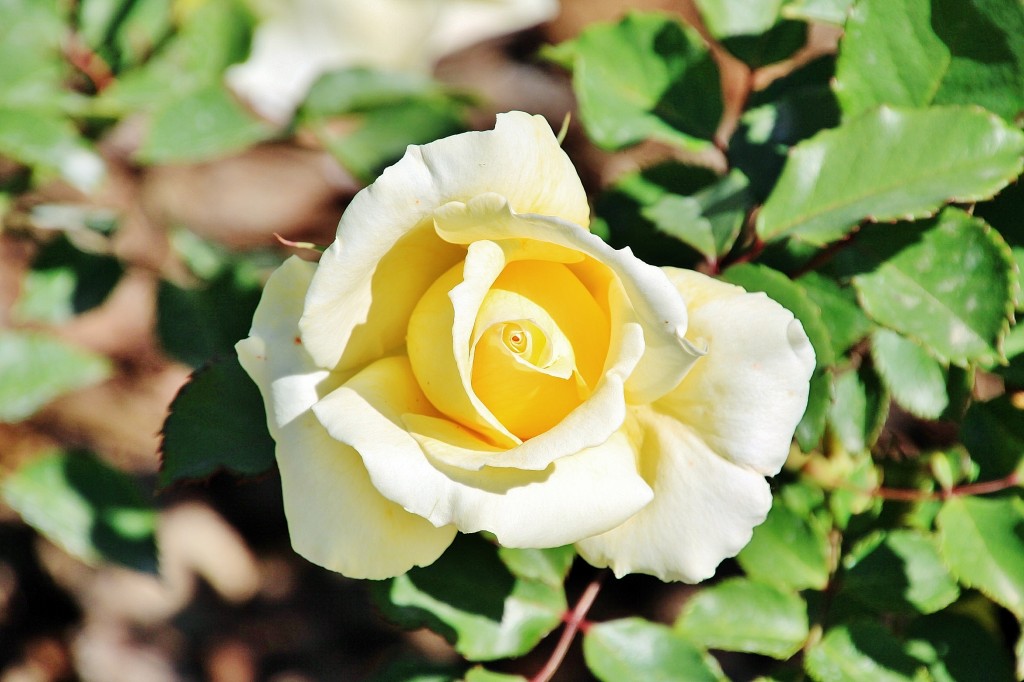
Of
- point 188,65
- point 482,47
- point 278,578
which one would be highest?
point 188,65

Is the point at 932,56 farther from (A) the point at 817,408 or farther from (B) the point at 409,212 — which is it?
(B) the point at 409,212

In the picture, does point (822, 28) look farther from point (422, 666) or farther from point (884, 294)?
point (422, 666)

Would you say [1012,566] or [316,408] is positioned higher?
[316,408]

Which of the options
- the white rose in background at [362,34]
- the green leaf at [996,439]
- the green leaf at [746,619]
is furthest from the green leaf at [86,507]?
the white rose in background at [362,34]

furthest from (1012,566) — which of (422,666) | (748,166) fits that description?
(422,666)

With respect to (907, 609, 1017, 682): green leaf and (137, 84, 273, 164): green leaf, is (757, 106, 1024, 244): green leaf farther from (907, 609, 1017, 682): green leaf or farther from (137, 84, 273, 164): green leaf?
(137, 84, 273, 164): green leaf

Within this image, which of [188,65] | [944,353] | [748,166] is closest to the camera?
[944,353]

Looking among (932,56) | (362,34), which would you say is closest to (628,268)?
(932,56)

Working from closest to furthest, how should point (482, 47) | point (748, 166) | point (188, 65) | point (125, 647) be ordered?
point (748, 166) < point (188, 65) < point (125, 647) < point (482, 47)
